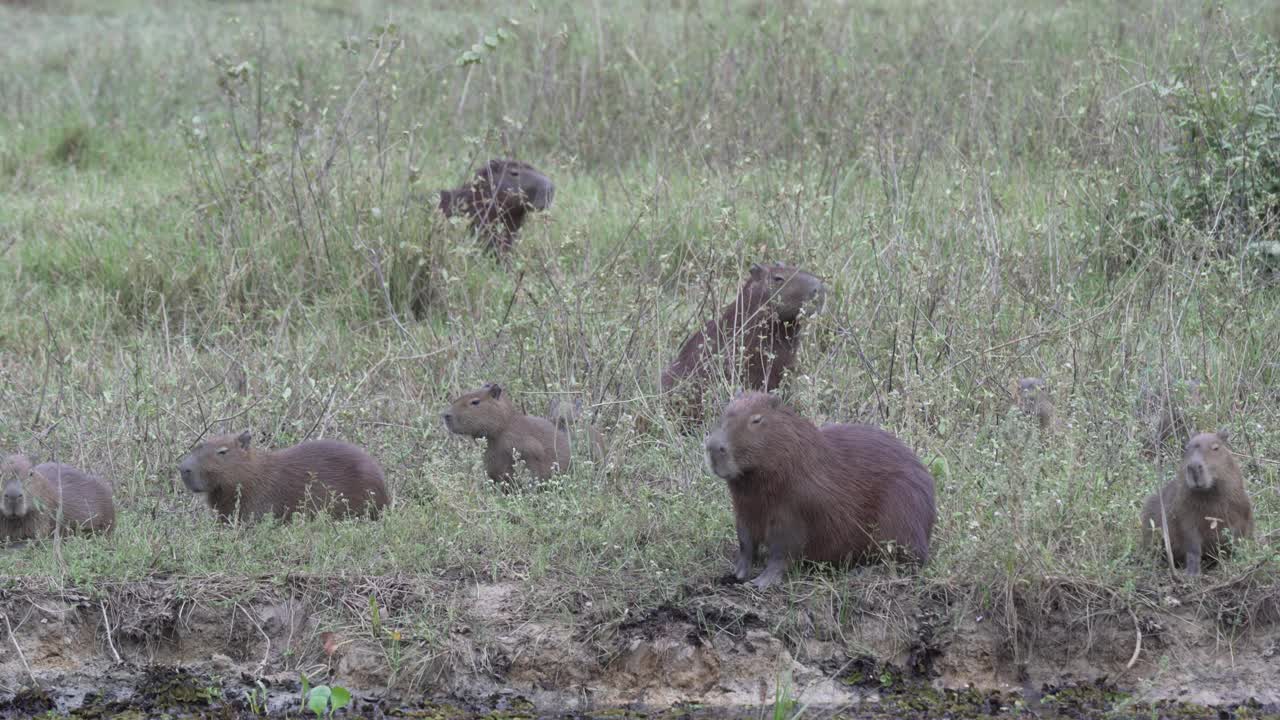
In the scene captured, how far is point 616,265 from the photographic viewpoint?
684 cm

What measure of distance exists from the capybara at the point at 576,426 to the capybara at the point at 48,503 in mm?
1585

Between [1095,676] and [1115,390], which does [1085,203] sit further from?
[1095,676]

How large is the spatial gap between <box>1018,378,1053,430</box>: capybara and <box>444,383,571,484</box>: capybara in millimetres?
1653

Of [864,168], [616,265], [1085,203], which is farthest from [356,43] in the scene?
[1085,203]

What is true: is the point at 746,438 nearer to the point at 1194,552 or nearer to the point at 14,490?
the point at 1194,552

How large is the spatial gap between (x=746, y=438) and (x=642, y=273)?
8.39 ft

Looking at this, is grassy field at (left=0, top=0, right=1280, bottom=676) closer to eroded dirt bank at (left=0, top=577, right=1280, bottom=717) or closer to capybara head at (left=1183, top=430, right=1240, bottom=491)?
eroded dirt bank at (left=0, top=577, right=1280, bottom=717)

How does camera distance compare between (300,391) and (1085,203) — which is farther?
(1085,203)

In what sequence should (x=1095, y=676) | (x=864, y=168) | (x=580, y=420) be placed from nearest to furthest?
(x=1095, y=676) < (x=580, y=420) < (x=864, y=168)

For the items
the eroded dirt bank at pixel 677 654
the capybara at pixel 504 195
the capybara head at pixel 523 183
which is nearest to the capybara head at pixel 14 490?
the eroded dirt bank at pixel 677 654

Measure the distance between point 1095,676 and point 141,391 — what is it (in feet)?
11.6

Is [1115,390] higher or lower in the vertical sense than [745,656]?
higher

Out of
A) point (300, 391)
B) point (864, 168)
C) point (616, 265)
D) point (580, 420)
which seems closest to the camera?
point (580, 420)

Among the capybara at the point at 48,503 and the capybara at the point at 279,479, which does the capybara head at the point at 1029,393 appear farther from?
the capybara at the point at 48,503
